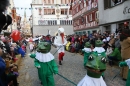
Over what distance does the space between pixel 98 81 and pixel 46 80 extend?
2.29 meters

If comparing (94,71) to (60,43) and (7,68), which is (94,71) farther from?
(60,43)

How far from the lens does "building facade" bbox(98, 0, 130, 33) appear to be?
13084 mm

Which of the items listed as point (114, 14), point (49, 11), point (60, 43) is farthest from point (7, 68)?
point (49, 11)

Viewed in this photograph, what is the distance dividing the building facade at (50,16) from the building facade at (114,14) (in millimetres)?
25798

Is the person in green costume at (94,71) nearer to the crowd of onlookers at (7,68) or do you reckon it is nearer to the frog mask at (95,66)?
the frog mask at (95,66)

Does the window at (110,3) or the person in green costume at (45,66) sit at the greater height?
the window at (110,3)

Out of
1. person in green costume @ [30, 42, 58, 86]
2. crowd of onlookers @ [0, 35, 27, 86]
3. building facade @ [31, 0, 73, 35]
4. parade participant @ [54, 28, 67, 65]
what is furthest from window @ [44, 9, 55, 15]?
person in green costume @ [30, 42, 58, 86]

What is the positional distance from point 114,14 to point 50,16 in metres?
29.8

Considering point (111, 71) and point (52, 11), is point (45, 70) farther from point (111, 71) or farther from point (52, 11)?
point (52, 11)

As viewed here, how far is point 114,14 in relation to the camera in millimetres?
15117

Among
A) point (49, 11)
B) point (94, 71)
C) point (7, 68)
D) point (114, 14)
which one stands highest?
point (49, 11)

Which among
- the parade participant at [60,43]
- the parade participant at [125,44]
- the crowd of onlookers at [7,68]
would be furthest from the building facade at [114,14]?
the crowd of onlookers at [7,68]

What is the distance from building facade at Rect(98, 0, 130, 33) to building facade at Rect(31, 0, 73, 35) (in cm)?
2580

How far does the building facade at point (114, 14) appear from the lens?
42.9 ft
